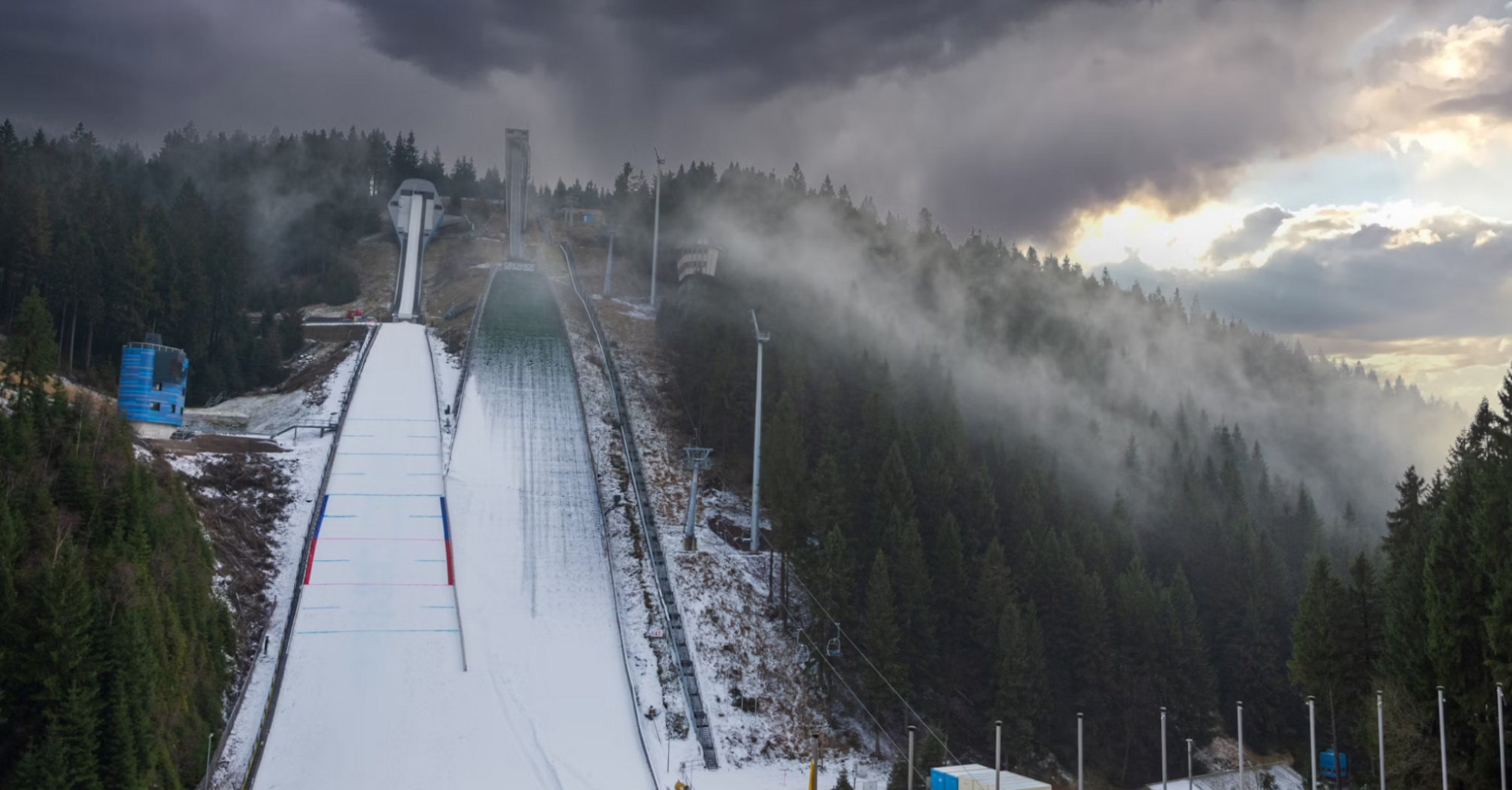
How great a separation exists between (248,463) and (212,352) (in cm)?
1931

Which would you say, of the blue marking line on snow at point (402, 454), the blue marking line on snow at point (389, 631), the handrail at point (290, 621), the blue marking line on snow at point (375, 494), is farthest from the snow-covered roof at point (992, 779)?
the blue marking line on snow at point (402, 454)

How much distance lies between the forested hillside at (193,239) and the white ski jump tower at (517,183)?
13150mm

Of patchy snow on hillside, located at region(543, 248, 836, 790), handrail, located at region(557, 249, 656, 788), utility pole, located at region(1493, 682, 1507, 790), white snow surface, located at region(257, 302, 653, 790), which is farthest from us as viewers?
patchy snow on hillside, located at region(543, 248, 836, 790)

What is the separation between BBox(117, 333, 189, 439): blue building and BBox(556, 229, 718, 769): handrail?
→ 19383mm

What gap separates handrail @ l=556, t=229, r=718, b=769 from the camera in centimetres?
3244

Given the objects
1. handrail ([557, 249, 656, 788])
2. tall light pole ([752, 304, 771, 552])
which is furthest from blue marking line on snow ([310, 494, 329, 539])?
tall light pole ([752, 304, 771, 552])

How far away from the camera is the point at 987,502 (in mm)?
43562

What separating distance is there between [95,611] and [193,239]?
45.3 metres

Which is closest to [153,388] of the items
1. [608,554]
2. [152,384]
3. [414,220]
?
[152,384]

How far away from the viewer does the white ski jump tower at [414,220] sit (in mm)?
80875

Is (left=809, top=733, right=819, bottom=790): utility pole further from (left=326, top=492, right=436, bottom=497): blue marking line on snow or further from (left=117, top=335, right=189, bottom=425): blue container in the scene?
(left=117, top=335, right=189, bottom=425): blue container

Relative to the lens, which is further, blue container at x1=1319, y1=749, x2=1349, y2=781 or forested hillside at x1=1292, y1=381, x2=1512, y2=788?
blue container at x1=1319, y1=749, x2=1349, y2=781

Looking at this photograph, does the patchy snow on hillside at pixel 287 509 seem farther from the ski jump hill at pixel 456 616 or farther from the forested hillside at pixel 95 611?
the forested hillside at pixel 95 611

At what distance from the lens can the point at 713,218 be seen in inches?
3674
